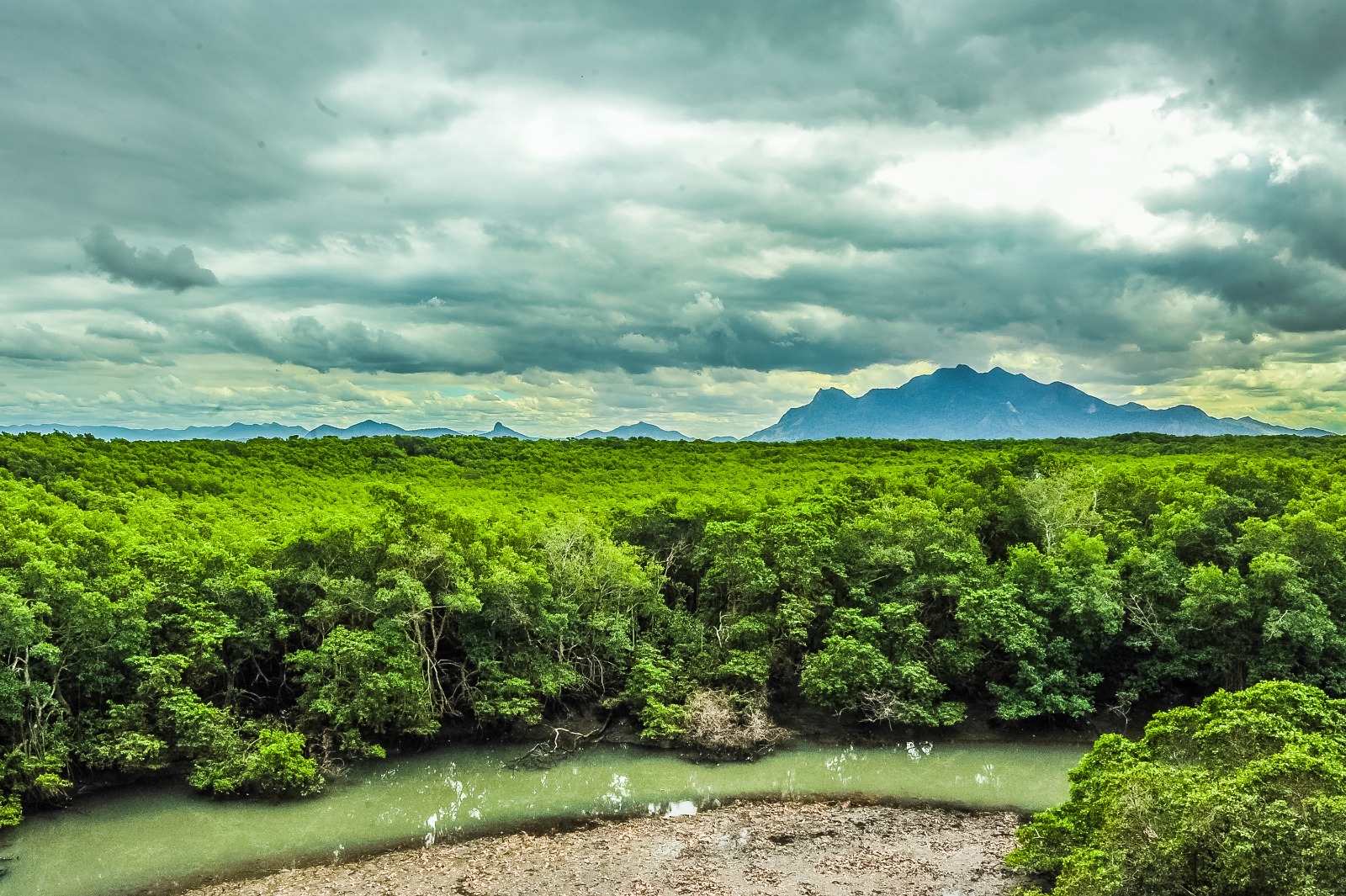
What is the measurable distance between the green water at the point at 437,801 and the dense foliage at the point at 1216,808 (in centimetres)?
731

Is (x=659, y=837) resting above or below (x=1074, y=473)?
below

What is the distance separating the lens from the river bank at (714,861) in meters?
18.7

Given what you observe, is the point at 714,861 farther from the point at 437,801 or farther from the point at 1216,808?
the point at 1216,808

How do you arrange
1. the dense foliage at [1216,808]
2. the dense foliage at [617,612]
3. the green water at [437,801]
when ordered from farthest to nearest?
the dense foliage at [617,612], the green water at [437,801], the dense foliage at [1216,808]

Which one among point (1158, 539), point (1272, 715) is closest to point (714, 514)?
point (1158, 539)

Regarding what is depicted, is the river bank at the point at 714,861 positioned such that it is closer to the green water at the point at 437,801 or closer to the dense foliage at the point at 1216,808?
the green water at the point at 437,801

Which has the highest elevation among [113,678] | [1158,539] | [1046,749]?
[1158,539]

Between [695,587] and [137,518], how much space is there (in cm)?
2270

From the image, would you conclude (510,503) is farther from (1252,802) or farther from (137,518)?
(1252,802)

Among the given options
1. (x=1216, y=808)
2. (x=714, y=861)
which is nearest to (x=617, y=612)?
(x=714, y=861)

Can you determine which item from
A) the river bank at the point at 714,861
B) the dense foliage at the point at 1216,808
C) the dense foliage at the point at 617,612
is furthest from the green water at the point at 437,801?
the dense foliage at the point at 1216,808

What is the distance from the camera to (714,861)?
20.0m

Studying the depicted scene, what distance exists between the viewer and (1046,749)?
27422 millimetres

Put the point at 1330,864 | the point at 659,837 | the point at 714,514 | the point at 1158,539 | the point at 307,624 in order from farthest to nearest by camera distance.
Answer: the point at 714,514 < the point at 1158,539 < the point at 307,624 < the point at 659,837 < the point at 1330,864
